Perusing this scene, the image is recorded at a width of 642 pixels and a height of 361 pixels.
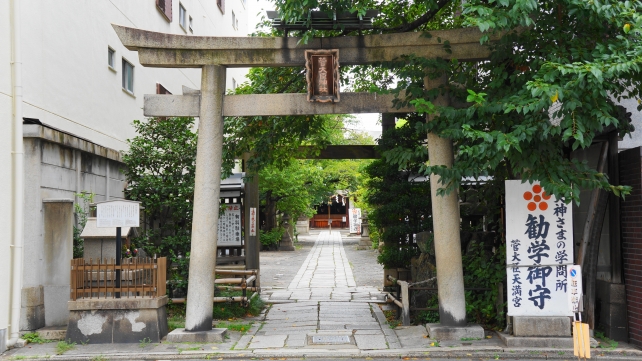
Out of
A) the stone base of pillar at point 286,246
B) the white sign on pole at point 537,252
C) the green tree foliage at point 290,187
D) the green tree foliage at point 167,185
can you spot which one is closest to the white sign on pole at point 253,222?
the green tree foliage at point 167,185

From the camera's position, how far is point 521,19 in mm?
7781

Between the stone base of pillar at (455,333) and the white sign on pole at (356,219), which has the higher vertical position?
the white sign on pole at (356,219)

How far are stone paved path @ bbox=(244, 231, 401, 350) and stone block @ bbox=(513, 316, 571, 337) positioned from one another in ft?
6.32

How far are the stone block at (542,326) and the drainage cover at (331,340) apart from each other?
2.74 m

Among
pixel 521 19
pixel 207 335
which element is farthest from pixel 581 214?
pixel 207 335

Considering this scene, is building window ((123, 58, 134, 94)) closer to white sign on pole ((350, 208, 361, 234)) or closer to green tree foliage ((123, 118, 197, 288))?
green tree foliage ((123, 118, 197, 288))

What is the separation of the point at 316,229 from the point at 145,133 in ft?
167

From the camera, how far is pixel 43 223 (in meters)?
10.5

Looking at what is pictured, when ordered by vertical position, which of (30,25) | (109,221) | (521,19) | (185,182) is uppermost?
(30,25)

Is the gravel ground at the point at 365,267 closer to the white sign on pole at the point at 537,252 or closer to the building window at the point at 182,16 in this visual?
the white sign on pole at the point at 537,252

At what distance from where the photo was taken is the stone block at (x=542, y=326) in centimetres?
937

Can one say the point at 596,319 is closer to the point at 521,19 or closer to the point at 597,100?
the point at 597,100

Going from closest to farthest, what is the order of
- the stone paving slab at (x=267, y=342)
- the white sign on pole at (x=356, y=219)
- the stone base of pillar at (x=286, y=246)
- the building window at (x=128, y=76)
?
the stone paving slab at (x=267, y=342) < the building window at (x=128, y=76) < the stone base of pillar at (x=286, y=246) < the white sign on pole at (x=356, y=219)

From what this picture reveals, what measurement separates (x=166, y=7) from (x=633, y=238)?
15432 millimetres
